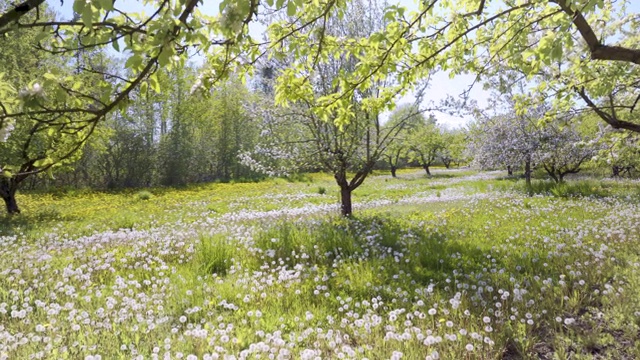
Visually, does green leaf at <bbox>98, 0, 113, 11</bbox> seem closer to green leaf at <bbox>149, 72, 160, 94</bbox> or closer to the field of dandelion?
green leaf at <bbox>149, 72, 160, 94</bbox>

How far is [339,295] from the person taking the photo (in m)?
4.85

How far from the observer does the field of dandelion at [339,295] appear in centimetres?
350

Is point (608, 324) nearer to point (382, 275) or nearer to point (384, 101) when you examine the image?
point (382, 275)

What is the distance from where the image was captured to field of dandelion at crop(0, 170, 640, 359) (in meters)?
3.50

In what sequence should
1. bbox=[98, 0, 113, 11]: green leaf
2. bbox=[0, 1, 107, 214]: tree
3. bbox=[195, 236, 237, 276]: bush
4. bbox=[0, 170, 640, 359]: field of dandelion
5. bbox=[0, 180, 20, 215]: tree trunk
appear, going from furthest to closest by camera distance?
bbox=[0, 180, 20, 215]: tree trunk, bbox=[195, 236, 237, 276]: bush, bbox=[0, 170, 640, 359]: field of dandelion, bbox=[0, 1, 107, 214]: tree, bbox=[98, 0, 113, 11]: green leaf

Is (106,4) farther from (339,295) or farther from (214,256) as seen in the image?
(214,256)

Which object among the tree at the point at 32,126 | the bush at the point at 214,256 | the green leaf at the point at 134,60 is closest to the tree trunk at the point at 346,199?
the bush at the point at 214,256

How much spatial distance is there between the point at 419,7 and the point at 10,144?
51.9ft

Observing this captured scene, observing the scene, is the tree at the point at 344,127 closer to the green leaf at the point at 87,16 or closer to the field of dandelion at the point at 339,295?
the field of dandelion at the point at 339,295

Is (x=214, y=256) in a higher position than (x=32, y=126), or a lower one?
lower

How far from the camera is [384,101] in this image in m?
5.25

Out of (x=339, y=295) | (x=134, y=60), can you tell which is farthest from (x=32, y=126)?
(x=134, y=60)

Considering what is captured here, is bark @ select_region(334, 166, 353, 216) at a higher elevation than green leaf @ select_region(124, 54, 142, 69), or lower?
lower

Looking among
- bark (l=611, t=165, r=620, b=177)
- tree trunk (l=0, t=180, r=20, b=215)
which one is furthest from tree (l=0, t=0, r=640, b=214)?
bark (l=611, t=165, r=620, b=177)
